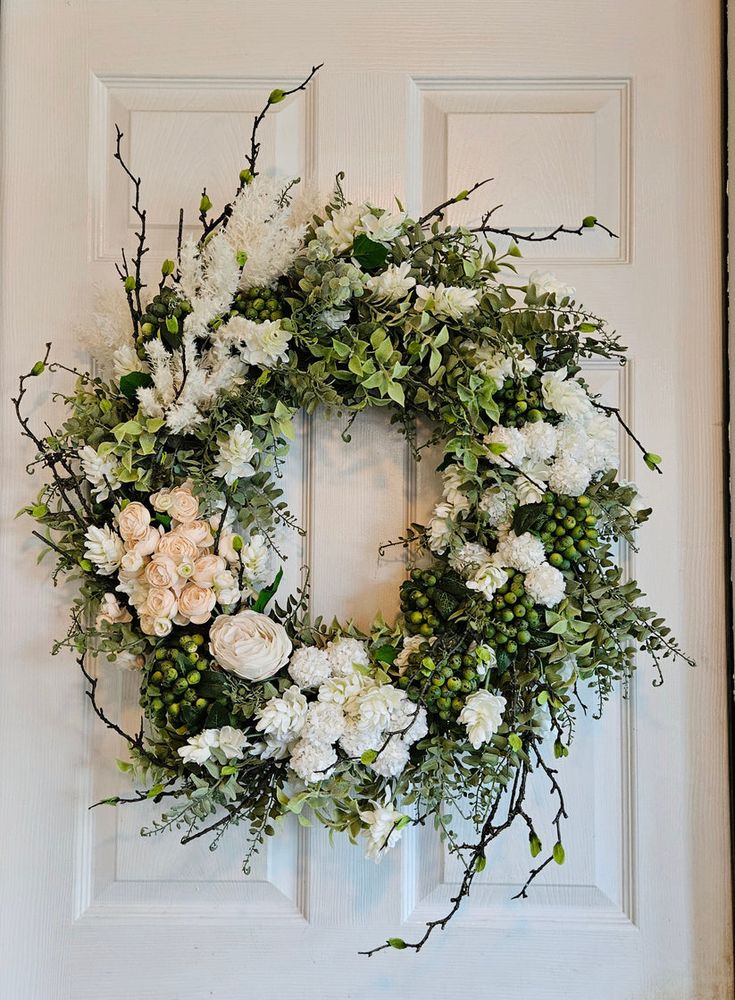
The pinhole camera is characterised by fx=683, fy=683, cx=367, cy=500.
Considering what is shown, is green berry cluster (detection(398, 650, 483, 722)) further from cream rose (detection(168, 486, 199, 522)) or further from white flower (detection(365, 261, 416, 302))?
white flower (detection(365, 261, 416, 302))

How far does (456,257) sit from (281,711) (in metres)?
0.65

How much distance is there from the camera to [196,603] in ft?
2.85

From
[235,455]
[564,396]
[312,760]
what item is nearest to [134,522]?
[235,455]

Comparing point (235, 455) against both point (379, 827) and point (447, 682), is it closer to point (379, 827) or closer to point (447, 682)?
point (447, 682)

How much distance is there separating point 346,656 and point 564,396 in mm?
452

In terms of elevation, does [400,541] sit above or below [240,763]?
above

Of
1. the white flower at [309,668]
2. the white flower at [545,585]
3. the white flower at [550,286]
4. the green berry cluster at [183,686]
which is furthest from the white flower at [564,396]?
the green berry cluster at [183,686]

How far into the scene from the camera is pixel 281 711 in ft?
2.81

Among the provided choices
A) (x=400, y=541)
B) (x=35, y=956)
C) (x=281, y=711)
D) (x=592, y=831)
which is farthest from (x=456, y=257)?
(x=35, y=956)

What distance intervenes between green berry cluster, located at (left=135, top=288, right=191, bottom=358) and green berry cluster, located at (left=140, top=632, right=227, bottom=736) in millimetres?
396

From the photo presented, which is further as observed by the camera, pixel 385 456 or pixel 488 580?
pixel 385 456

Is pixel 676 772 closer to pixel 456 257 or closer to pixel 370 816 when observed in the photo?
pixel 370 816

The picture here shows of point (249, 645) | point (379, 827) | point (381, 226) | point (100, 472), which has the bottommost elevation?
point (379, 827)

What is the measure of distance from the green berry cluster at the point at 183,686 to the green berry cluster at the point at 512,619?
1.17 feet
